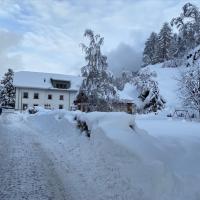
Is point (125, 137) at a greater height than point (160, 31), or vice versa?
point (160, 31)

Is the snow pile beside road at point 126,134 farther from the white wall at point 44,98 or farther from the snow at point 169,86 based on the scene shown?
the white wall at point 44,98

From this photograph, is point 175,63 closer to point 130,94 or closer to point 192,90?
point 130,94

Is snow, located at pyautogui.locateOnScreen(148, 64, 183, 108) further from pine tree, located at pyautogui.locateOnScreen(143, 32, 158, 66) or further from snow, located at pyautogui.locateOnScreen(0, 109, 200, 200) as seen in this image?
pine tree, located at pyautogui.locateOnScreen(143, 32, 158, 66)

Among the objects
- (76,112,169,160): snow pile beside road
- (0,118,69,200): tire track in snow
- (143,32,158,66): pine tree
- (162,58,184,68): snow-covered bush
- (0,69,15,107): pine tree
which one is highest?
(143,32,158,66): pine tree

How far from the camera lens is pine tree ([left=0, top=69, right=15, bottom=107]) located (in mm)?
80325

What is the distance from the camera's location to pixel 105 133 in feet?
38.5

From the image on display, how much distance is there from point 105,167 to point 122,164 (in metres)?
0.67

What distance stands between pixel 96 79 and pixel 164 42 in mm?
76951

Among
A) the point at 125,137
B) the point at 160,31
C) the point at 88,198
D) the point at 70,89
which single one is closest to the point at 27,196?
the point at 88,198

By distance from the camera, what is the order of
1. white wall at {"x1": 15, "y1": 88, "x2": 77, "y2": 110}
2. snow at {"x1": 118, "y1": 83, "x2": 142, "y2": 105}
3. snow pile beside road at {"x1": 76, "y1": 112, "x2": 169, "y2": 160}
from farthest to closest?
white wall at {"x1": 15, "y1": 88, "x2": 77, "y2": 110} → snow at {"x1": 118, "y1": 83, "x2": 142, "y2": 105} → snow pile beside road at {"x1": 76, "y1": 112, "x2": 169, "y2": 160}

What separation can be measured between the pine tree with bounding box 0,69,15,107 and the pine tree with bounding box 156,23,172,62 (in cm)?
4580

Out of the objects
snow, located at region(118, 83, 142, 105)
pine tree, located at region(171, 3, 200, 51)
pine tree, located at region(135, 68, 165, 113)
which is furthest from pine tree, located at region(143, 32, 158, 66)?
pine tree, located at region(135, 68, 165, 113)

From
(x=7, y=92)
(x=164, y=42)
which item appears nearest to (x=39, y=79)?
(x=7, y=92)

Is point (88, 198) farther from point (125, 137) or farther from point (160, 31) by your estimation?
point (160, 31)
